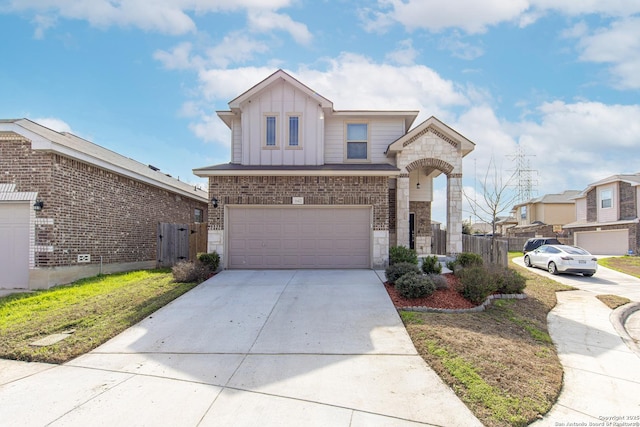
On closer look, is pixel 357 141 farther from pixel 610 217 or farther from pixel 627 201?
pixel 610 217

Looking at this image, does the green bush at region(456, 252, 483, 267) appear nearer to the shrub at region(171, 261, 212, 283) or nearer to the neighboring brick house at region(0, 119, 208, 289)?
the shrub at region(171, 261, 212, 283)

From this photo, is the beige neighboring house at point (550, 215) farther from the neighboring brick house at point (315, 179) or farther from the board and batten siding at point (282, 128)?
the board and batten siding at point (282, 128)

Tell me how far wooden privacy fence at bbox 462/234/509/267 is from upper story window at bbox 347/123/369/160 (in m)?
5.49

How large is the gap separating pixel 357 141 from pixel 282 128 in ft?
10.1

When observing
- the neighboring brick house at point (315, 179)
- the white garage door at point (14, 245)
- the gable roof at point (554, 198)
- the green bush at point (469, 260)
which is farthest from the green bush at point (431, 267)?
the gable roof at point (554, 198)

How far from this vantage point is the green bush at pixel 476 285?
8773 millimetres

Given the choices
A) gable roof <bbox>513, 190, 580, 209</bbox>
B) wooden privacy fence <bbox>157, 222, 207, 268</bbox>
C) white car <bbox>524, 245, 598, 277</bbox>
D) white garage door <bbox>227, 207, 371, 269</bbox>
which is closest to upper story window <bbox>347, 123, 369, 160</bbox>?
white garage door <bbox>227, 207, 371, 269</bbox>

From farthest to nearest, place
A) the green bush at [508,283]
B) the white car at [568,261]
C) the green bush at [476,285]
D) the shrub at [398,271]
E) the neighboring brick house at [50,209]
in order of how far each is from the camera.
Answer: the white car at [568,261], the neighboring brick house at [50,209], the green bush at [508,283], the shrub at [398,271], the green bush at [476,285]

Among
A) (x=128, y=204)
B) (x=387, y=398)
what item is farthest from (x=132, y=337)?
(x=128, y=204)

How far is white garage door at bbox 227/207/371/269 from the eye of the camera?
1308cm

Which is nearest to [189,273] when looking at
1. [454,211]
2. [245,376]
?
[245,376]

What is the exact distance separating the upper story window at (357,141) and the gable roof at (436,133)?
3.20 ft

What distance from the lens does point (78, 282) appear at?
11.5 m

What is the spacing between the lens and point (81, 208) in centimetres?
1202
